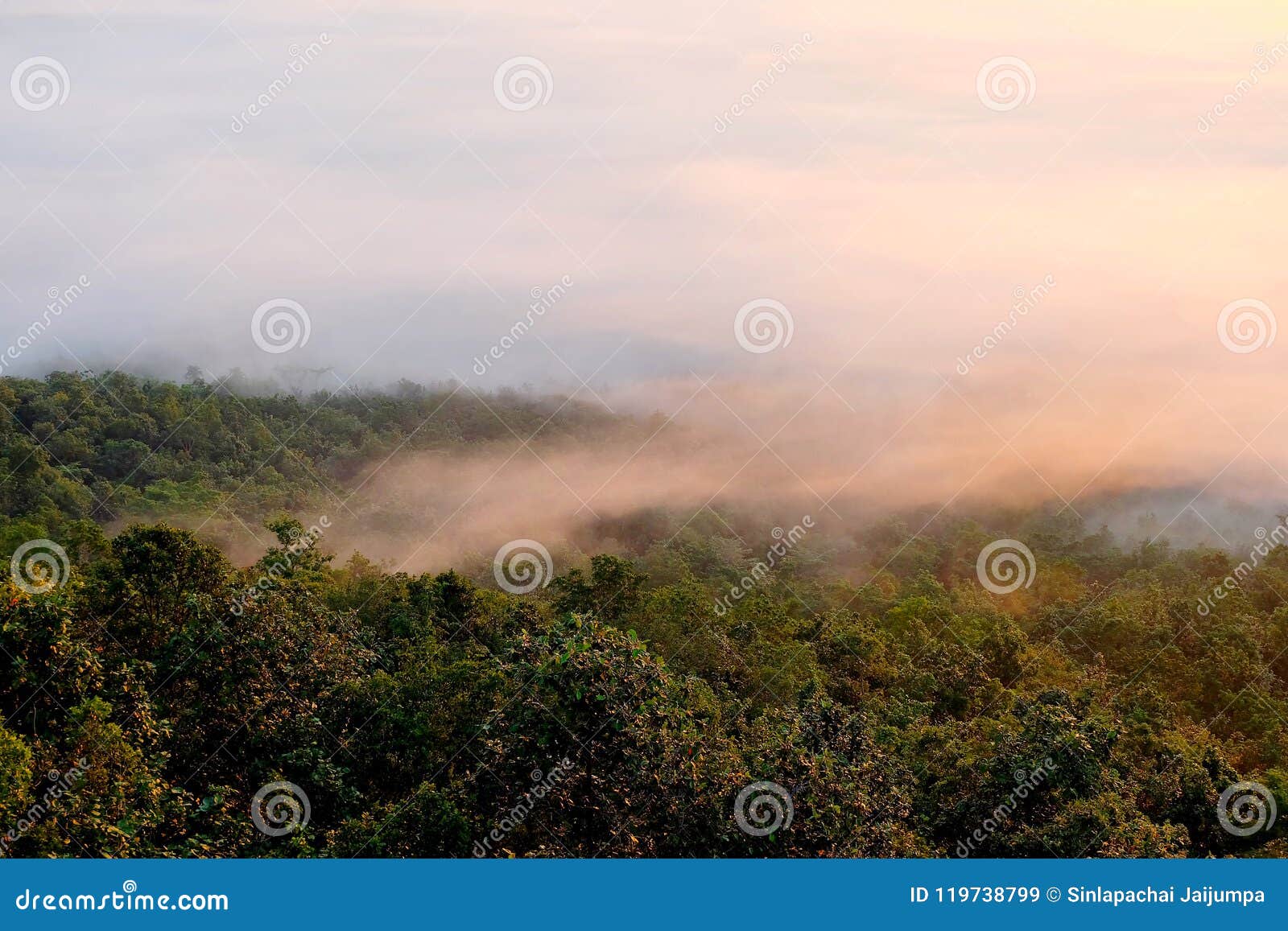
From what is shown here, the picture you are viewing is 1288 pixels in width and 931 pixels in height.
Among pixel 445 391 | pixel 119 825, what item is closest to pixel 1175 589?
pixel 119 825

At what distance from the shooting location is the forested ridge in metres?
17.8

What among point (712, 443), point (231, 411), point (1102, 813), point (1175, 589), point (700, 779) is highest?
point (712, 443)

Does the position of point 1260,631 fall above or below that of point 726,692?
above

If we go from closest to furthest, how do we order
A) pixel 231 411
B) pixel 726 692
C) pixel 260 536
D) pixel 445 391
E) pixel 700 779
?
pixel 700 779 → pixel 726 692 → pixel 260 536 → pixel 231 411 → pixel 445 391

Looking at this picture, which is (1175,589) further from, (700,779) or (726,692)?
(700,779)

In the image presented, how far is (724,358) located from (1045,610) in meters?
76.3

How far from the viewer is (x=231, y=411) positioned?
297 feet

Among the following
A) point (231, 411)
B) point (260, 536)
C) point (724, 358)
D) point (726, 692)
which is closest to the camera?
point (726, 692)

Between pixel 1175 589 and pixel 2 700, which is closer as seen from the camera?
pixel 2 700

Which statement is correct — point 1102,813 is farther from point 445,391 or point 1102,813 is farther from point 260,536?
point 445,391

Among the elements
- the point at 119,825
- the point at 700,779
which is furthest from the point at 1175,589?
the point at 119,825

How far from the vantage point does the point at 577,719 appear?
18.1 m

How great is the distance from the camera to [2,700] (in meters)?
18.9

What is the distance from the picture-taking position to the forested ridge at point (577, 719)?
17.8m
